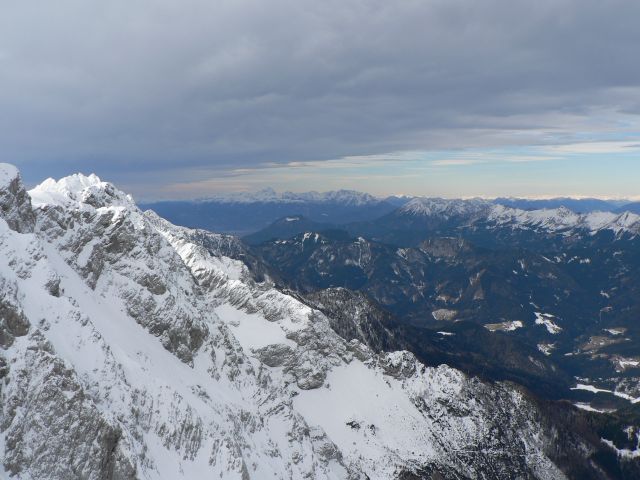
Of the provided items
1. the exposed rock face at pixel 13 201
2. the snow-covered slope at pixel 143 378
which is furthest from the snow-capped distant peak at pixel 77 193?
the exposed rock face at pixel 13 201

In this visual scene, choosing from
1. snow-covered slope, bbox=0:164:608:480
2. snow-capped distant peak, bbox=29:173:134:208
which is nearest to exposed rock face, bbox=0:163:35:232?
snow-covered slope, bbox=0:164:608:480

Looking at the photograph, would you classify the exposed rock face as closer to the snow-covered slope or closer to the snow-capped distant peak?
the snow-covered slope

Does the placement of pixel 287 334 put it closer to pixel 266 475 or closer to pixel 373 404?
pixel 373 404

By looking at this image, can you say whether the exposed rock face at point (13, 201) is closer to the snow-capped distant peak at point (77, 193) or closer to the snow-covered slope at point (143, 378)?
the snow-covered slope at point (143, 378)

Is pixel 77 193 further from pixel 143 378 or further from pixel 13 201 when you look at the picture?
pixel 143 378

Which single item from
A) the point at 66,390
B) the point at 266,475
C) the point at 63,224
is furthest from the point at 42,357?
the point at 266,475

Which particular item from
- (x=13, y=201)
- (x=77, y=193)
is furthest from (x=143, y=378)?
(x=77, y=193)
